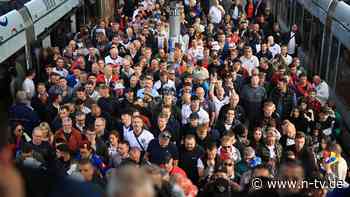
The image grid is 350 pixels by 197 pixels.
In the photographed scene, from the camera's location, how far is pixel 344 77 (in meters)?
11.9

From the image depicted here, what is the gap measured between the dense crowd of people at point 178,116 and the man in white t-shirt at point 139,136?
1cm

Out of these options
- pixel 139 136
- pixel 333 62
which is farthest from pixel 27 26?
pixel 333 62

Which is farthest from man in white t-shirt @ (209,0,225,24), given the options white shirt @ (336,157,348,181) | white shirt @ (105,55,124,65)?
white shirt @ (336,157,348,181)

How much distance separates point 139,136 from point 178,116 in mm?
1293

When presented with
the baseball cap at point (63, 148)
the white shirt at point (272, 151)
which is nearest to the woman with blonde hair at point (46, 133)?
the baseball cap at point (63, 148)

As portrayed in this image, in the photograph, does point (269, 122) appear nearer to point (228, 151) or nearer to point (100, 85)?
point (228, 151)

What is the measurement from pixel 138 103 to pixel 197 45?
3878 mm

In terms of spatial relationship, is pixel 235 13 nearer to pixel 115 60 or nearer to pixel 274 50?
pixel 274 50

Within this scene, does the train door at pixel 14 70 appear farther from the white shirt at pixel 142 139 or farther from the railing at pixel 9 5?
the white shirt at pixel 142 139

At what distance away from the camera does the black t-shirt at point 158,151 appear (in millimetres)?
6966

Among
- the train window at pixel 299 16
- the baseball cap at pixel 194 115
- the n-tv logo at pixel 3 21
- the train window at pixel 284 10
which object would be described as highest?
the n-tv logo at pixel 3 21

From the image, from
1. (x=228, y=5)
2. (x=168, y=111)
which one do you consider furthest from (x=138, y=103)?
(x=228, y=5)

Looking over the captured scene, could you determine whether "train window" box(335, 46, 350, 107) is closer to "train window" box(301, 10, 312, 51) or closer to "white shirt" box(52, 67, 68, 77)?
"train window" box(301, 10, 312, 51)

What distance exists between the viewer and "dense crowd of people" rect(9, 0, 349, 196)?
635cm
